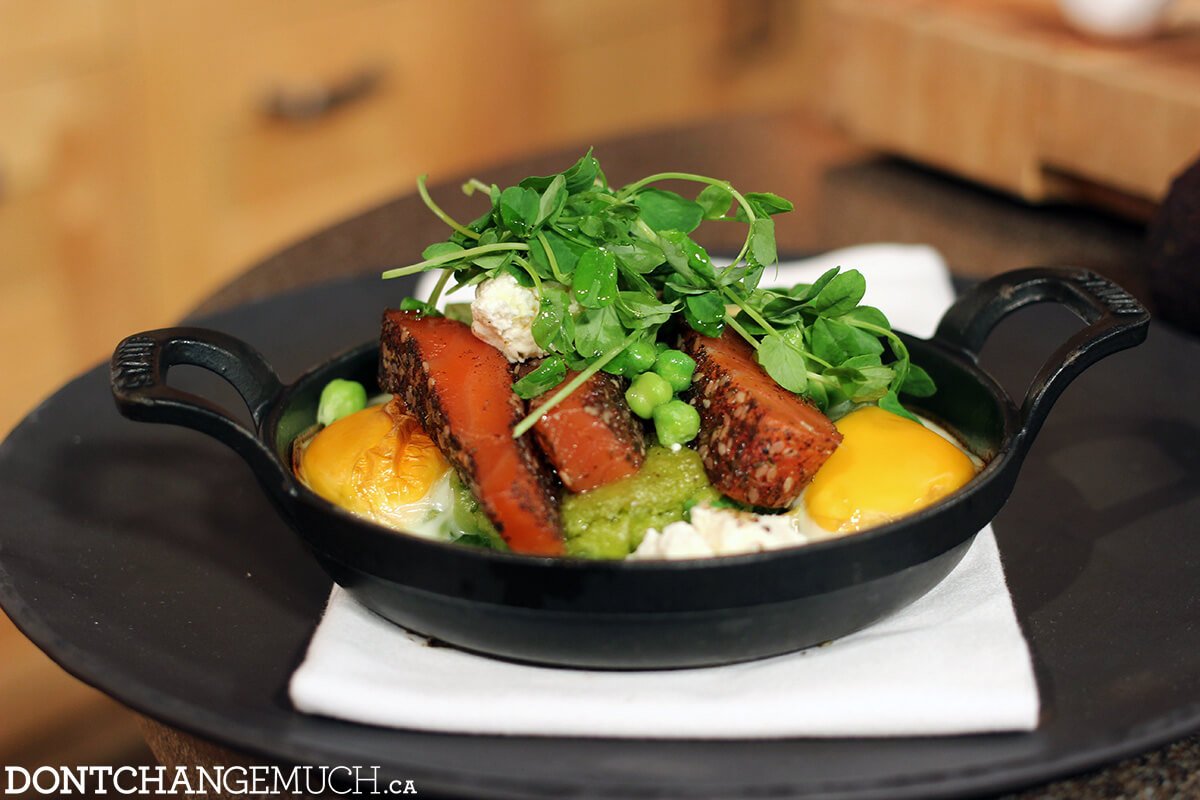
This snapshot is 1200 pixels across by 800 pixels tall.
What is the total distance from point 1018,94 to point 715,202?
96cm

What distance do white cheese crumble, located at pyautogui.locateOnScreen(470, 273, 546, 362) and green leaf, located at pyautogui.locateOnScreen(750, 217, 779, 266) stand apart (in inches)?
7.8

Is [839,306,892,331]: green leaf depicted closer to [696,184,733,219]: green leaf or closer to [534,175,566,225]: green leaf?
[696,184,733,219]: green leaf

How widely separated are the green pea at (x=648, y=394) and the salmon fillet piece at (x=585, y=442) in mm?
25

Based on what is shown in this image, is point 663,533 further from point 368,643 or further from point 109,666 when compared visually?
point 109,666

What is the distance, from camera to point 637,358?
1.05 meters

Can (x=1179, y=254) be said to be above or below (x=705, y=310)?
below

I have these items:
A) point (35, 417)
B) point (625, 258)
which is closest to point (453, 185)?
point (35, 417)

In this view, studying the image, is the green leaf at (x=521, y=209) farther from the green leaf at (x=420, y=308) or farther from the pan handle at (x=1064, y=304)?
the pan handle at (x=1064, y=304)

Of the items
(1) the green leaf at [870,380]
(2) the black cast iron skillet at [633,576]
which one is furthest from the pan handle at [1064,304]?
(1) the green leaf at [870,380]

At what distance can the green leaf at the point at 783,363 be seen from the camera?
3.46 feet

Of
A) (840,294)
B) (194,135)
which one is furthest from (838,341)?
(194,135)

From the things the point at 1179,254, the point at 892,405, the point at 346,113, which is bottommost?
the point at 346,113

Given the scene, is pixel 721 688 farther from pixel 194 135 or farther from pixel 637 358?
pixel 194 135

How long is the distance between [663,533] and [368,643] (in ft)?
0.79
